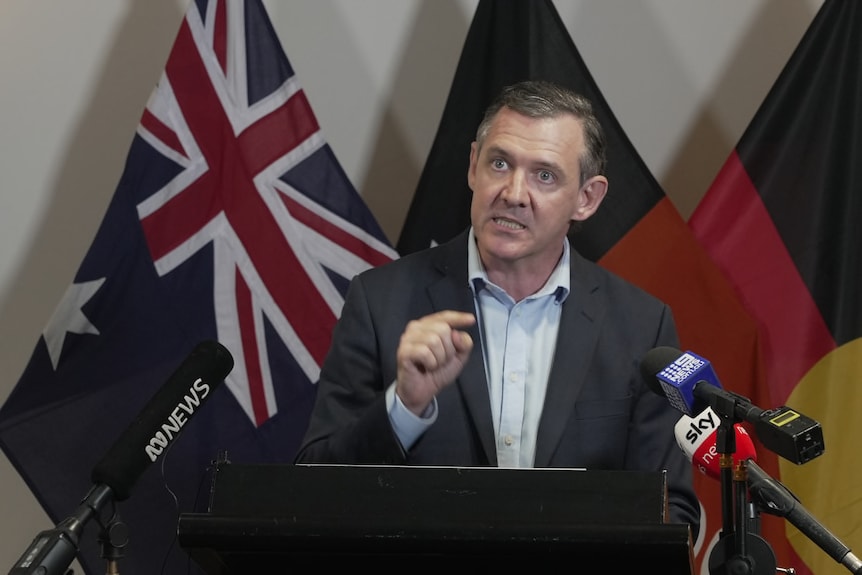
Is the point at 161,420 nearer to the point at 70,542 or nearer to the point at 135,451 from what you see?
the point at 135,451

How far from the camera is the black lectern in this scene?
1659mm

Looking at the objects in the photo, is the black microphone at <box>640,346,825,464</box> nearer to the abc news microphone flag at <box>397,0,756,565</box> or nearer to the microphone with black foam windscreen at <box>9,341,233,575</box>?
the microphone with black foam windscreen at <box>9,341,233,575</box>

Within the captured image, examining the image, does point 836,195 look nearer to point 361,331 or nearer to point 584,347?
point 584,347

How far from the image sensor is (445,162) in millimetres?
3746

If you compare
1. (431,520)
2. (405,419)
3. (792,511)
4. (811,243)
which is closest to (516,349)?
(405,419)

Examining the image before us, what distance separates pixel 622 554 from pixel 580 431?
3.01 feet

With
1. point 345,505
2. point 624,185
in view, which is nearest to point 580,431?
point 345,505

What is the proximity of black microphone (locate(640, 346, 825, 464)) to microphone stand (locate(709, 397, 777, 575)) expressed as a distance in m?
0.02

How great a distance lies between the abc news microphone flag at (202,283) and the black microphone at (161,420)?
1.64m

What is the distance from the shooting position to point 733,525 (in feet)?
6.25

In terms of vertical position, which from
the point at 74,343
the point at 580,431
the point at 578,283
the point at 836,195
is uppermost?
the point at 836,195

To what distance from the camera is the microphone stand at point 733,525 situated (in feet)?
6.11

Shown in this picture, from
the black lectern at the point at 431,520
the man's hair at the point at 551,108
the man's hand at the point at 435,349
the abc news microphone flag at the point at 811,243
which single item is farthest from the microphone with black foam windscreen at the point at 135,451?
the abc news microphone flag at the point at 811,243

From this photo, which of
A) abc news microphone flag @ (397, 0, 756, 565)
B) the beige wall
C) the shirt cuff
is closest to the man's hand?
the shirt cuff
